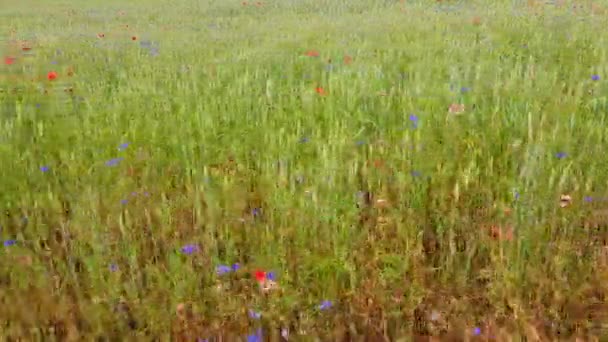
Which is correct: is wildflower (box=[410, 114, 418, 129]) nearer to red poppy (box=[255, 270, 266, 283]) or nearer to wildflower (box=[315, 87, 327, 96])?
wildflower (box=[315, 87, 327, 96])

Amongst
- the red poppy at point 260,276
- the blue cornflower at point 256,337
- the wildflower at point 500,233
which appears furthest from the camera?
the wildflower at point 500,233

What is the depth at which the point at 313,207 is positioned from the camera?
268 cm

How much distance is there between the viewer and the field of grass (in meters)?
2.14

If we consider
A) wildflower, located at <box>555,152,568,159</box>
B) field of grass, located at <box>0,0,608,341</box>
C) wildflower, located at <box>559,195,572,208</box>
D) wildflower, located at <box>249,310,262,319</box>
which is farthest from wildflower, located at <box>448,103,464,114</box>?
wildflower, located at <box>249,310,262,319</box>

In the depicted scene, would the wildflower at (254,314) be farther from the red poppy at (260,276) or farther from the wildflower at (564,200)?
the wildflower at (564,200)

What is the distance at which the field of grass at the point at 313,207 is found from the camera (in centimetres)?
214

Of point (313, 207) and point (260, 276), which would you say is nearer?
point (260, 276)

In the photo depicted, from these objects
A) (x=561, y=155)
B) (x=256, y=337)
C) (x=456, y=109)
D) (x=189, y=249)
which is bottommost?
(x=256, y=337)

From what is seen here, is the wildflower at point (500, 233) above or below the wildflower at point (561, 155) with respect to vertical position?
below

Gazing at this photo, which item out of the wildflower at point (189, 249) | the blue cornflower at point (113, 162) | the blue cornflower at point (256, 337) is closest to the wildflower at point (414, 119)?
the wildflower at point (189, 249)

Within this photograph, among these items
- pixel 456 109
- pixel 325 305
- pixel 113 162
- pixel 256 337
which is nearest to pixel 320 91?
pixel 456 109

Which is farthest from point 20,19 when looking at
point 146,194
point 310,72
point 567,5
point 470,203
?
point 470,203

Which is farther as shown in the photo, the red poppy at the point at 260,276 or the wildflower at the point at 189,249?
the wildflower at the point at 189,249

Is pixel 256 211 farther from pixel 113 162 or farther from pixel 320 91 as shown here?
pixel 320 91
